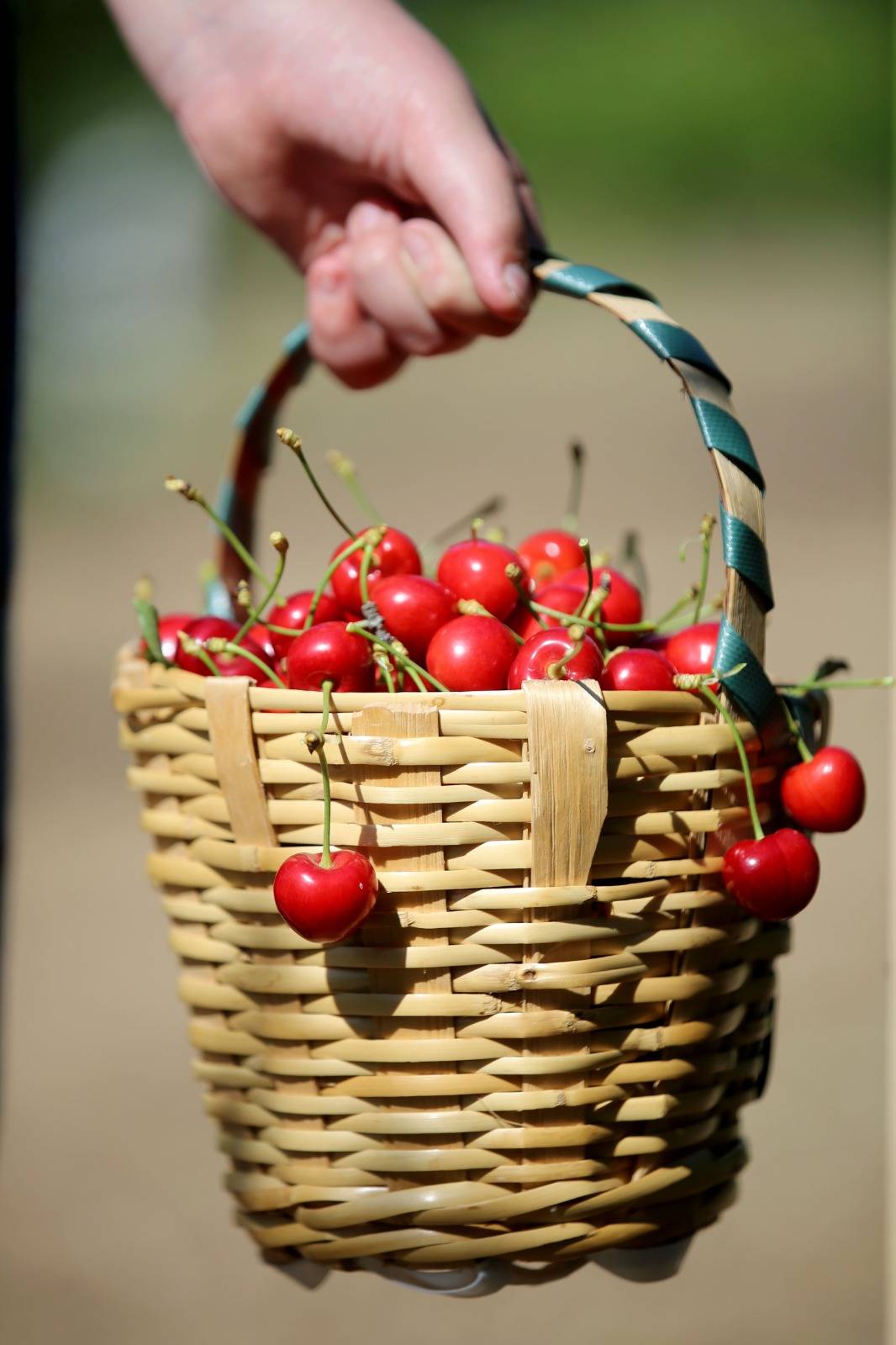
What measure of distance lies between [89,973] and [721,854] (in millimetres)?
2490

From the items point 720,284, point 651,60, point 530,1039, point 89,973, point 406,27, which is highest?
point 651,60

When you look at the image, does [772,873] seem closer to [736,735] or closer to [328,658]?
[736,735]

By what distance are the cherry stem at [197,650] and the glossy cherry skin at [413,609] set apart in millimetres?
127

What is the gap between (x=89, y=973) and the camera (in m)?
3.11

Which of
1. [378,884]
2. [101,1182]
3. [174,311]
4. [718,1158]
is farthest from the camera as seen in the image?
[174,311]

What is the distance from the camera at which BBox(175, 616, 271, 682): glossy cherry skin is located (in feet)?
3.29

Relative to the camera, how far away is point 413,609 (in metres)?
0.97

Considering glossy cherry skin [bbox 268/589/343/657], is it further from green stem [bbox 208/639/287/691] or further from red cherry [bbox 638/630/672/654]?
red cherry [bbox 638/630/672/654]

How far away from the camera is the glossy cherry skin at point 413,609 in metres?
0.97

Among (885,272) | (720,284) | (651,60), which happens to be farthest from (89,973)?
(651,60)

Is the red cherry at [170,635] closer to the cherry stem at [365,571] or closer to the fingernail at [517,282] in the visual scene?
the cherry stem at [365,571]

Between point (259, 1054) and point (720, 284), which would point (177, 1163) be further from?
point (720, 284)

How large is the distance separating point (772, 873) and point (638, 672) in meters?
0.16

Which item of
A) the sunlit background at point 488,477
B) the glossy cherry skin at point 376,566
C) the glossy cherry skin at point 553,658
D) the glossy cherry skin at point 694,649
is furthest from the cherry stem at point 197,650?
the sunlit background at point 488,477
